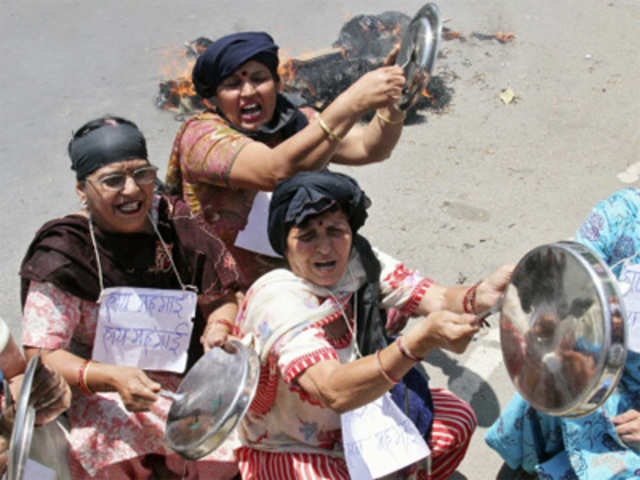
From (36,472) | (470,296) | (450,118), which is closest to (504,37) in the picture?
(450,118)

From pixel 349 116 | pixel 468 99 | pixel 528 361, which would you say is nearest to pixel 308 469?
pixel 528 361

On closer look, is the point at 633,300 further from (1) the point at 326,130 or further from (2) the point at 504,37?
(2) the point at 504,37

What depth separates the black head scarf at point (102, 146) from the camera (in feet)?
8.39

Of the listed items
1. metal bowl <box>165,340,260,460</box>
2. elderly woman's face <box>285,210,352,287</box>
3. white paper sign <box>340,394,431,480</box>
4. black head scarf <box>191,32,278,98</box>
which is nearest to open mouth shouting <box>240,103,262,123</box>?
black head scarf <box>191,32,278,98</box>

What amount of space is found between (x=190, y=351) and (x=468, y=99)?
186 inches

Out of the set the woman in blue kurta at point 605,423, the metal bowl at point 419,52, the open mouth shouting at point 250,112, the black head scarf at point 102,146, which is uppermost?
the metal bowl at point 419,52

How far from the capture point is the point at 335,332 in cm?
253

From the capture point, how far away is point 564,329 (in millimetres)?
1727

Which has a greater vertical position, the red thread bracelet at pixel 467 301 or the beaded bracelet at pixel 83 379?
the red thread bracelet at pixel 467 301

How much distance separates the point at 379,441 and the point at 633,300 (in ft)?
3.58

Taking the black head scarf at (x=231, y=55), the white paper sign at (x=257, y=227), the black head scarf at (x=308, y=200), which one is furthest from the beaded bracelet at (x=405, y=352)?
the black head scarf at (x=231, y=55)

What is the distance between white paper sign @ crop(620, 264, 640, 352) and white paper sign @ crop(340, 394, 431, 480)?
0.91m

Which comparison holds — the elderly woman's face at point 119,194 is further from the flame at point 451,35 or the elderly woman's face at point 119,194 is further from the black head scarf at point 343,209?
the flame at point 451,35

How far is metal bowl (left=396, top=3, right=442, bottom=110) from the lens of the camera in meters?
2.63
